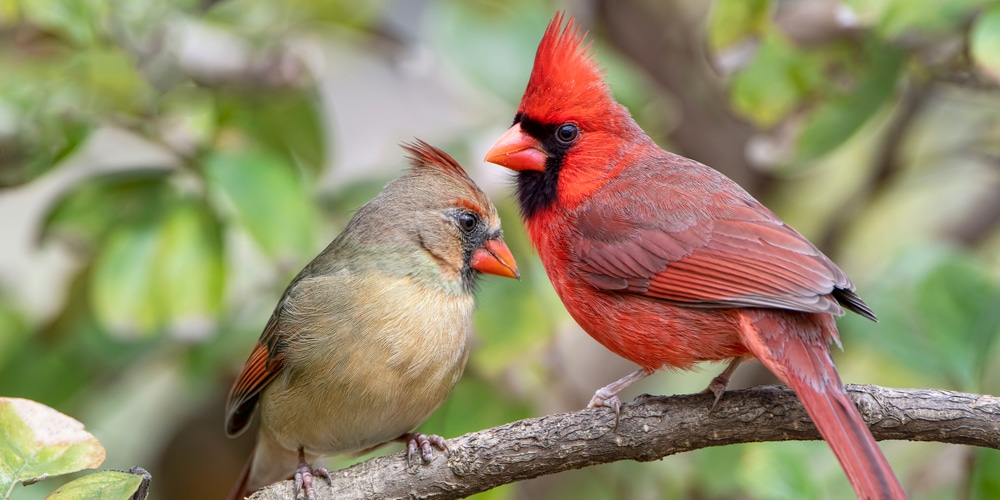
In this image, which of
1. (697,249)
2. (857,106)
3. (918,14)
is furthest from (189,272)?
(918,14)

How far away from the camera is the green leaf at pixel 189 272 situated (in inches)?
125

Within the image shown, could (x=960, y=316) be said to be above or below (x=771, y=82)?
below

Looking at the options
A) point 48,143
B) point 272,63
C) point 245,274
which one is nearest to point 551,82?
point 272,63

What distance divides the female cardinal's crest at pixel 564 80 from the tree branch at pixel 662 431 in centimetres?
84

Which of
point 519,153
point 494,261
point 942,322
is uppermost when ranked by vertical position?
point 942,322

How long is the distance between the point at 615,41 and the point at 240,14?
1825 millimetres

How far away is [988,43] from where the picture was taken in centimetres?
280

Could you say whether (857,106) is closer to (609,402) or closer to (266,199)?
(609,402)

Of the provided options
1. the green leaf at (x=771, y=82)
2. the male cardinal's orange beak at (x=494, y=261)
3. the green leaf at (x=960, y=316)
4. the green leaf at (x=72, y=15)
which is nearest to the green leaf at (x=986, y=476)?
the green leaf at (x=960, y=316)

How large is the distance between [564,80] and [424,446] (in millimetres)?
1014

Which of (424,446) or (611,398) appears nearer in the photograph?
(611,398)

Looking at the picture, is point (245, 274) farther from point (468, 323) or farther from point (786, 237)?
point (786, 237)

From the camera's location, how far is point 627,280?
2.47m

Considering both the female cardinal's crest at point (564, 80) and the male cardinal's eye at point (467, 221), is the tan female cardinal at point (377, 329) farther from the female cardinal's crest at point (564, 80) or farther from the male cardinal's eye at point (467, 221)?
the female cardinal's crest at point (564, 80)
